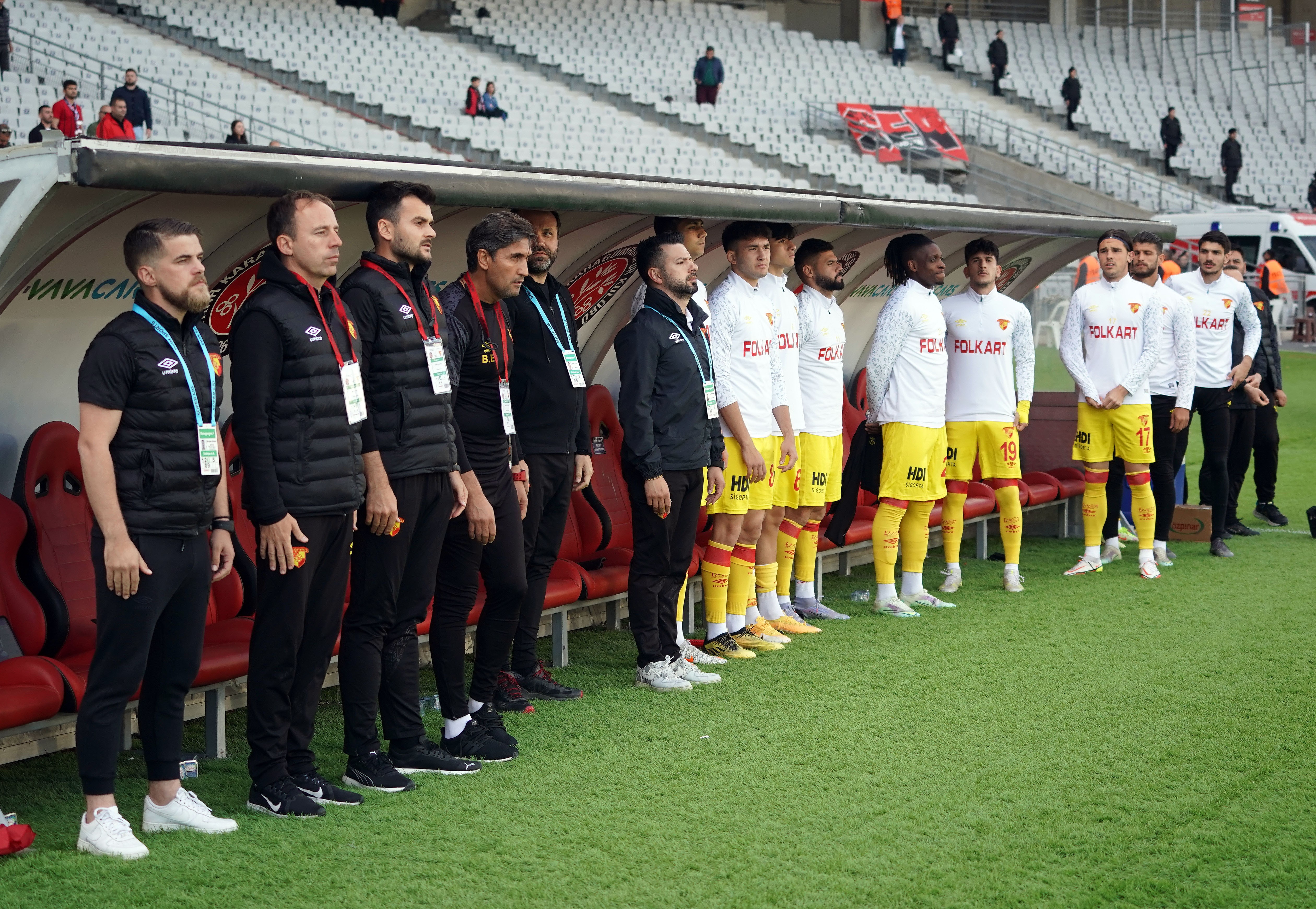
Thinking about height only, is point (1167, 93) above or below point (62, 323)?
above

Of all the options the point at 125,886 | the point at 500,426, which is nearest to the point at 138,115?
the point at 500,426

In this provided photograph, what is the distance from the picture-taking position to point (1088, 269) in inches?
375

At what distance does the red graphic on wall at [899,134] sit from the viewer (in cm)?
2383

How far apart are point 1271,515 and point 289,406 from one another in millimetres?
7614

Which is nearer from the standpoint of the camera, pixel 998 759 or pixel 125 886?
pixel 125 886

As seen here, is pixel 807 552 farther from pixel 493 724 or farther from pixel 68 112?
pixel 68 112

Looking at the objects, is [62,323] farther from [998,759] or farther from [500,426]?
[998,759]

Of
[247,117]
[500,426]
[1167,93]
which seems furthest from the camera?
[1167,93]

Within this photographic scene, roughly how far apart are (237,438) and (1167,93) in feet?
101

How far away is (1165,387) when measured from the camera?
7941mm

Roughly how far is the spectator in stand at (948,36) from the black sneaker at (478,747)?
2703 centimetres

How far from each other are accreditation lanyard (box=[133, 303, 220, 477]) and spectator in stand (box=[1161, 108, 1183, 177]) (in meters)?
26.7

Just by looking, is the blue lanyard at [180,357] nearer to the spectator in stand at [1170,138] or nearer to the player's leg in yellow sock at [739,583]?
the player's leg in yellow sock at [739,583]

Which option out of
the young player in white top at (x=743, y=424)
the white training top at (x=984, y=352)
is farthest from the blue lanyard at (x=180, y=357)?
the white training top at (x=984, y=352)
